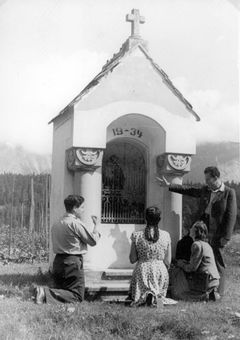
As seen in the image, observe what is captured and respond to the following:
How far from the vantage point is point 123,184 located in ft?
28.8

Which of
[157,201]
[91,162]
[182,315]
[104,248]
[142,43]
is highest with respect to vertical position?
[142,43]

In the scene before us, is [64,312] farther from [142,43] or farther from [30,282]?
[142,43]

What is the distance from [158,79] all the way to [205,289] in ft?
11.2

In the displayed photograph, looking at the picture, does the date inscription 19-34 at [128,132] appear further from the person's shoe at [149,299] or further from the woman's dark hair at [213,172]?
the person's shoe at [149,299]

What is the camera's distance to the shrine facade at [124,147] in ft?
25.8

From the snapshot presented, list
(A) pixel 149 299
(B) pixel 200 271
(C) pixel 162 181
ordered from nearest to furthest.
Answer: (A) pixel 149 299 → (B) pixel 200 271 → (C) pixel 162 181

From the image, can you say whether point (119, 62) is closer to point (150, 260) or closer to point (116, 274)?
point (150, 260)

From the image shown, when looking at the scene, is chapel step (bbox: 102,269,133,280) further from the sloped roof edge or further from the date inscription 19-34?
the sloped roof edge

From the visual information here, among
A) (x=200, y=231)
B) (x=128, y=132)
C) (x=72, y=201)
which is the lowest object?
(x=200, y=231)

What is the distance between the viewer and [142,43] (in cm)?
842

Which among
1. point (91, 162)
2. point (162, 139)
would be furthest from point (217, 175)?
point (91, 162)

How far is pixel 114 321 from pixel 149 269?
1442 millimetres

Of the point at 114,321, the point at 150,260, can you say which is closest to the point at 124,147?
the point at 150,260

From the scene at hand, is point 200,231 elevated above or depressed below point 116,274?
above
